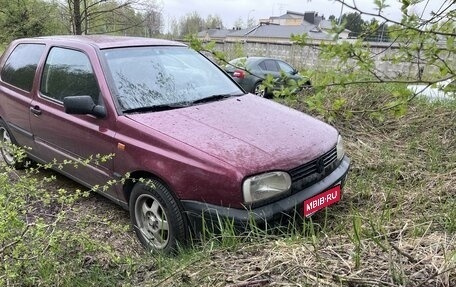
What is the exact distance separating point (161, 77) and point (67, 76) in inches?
38.3

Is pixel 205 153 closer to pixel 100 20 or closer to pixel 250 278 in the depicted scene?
pixel 250 278

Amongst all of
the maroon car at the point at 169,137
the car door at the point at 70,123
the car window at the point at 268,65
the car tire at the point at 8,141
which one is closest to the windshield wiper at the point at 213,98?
the maroon car at the point at 169,137

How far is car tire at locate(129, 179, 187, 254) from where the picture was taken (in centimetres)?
290

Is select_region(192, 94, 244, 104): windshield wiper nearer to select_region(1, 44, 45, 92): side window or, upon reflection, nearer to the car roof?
the car roof

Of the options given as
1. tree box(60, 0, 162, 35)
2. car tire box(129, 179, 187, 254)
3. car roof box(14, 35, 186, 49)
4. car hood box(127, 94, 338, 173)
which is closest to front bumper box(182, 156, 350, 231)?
car tire box(129, 179, 187, 254)

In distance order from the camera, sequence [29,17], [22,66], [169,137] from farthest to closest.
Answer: [29,17], [22,66], [169,137]

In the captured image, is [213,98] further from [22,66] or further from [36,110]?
[22,66]

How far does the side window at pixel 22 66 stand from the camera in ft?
14.4

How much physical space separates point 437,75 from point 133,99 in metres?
2.25

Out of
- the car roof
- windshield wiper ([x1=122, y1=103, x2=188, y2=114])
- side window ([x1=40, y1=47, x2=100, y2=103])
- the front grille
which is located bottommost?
the front grille

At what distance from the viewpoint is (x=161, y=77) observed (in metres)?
3.69

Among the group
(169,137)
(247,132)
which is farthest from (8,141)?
(247,132)

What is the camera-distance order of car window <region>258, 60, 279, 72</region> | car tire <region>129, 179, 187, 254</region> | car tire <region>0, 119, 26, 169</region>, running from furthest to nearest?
car window <region>258, 60, 279, 72</region> < car tire <region>0, 119, 26, 169</region> < car tire <region>129, 179, 187, 254</region>

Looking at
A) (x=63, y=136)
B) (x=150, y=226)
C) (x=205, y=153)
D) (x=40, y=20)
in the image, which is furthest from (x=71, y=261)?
(x=40, y=20)
